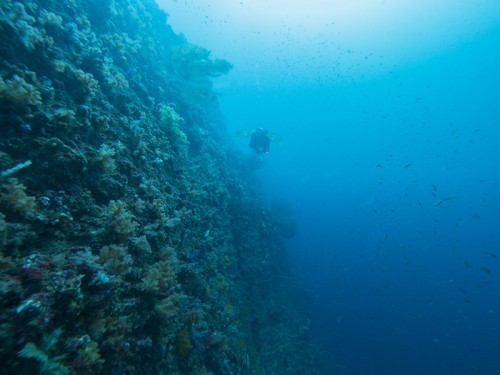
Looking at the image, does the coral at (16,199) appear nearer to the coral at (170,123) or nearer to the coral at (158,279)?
A: the coral at (158,279)

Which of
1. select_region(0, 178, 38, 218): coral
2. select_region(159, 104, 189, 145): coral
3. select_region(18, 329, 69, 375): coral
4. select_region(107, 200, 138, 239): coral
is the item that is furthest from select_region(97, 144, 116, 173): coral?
select_region(159, 104, 189, 145): coral

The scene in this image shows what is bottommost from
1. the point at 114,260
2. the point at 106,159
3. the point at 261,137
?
the point at 114,260

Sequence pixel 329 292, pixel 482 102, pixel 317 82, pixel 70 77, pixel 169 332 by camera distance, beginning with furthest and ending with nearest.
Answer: pixel 317 82
pixel 482 102
pixel 329 292
pixel 70 77
pixel 169 332

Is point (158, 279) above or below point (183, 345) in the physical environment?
above

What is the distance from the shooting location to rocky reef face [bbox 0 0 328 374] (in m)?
2.36

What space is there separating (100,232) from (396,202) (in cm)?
8196

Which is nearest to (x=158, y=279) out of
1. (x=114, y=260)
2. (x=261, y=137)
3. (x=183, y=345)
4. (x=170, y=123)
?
(x=114, y=260)

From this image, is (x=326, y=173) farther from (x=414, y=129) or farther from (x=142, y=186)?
(x=414, y=129)

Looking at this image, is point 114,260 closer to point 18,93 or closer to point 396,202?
point 18,93

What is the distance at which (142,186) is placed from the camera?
514 cm

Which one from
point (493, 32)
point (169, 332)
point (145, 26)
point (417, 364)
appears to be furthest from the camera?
point (493, 32)

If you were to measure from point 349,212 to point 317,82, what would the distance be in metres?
Answer: 111

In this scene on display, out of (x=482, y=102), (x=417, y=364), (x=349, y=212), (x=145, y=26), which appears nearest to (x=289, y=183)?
(x=349, y=212)

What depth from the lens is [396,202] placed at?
7094 centimetres
